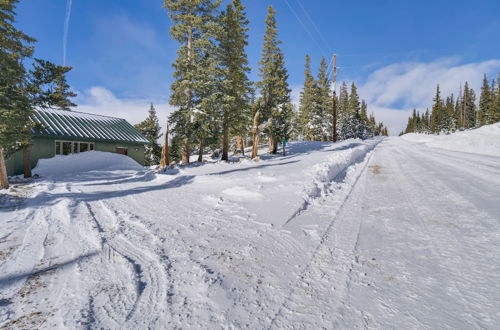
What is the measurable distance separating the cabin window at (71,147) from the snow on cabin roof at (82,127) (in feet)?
3.53

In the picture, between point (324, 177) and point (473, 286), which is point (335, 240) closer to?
point (473, 286)

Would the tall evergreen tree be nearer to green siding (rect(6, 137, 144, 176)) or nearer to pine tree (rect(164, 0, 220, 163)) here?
pine tree (rect(164, 0, 220, 163))

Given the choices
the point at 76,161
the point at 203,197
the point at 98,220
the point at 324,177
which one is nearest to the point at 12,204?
the point at 98,220

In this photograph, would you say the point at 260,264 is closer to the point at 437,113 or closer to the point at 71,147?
the point at 71,147

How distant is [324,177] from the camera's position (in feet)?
25.4

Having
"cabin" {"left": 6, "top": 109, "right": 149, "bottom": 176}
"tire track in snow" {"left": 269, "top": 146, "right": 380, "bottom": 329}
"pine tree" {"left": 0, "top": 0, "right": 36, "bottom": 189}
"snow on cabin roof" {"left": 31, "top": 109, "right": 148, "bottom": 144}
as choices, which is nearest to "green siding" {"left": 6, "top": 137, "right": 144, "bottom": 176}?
"cabin" {"left": 6, "top": 109, "right": 149, "bottom": 176}

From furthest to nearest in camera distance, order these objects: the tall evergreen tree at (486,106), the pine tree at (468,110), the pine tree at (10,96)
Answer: the pine tree at (468,110) → the tall evergreen tree at (486,106) → the pine tree at (10,96)

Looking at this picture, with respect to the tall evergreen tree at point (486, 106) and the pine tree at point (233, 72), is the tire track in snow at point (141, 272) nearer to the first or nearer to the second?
the pine tree at point (233, 72)

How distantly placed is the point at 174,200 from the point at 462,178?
937cm

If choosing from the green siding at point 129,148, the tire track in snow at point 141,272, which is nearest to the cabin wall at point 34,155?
the green siding at point 129,148

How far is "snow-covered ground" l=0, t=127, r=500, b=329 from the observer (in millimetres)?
2021

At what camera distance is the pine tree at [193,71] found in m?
16.3

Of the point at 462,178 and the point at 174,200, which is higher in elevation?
the point at 462,178

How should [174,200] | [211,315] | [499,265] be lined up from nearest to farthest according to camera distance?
[211,315], [499,265], [174,200]
